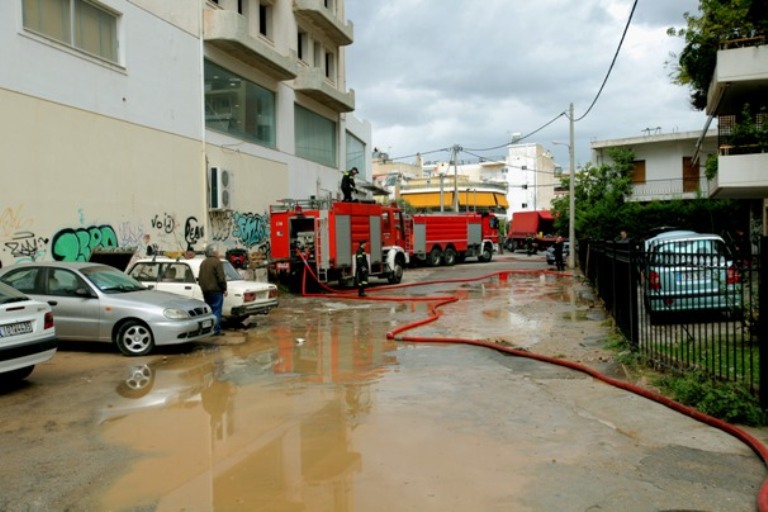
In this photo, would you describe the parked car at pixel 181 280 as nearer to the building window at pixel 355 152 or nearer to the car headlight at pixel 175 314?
the car headlight at pixel 175 314

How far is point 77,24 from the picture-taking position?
50.1 ft

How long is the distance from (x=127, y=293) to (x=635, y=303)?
7.94 metres

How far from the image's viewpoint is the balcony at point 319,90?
26.5m

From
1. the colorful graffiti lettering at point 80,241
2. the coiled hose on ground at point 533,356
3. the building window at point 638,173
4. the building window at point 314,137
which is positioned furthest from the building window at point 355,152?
the colorful graffiti lettering at point 80,241

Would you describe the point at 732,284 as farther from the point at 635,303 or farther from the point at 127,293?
the point at 127,293

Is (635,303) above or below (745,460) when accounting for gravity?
above

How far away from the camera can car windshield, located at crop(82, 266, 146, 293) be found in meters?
10.7

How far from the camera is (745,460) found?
17.3ft

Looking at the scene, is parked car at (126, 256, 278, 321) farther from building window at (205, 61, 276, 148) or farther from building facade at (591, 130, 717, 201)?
building facade at (591, 130, 717, 201)

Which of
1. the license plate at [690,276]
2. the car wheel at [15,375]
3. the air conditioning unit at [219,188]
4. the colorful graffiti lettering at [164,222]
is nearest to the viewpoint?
the license plate at [690,276]

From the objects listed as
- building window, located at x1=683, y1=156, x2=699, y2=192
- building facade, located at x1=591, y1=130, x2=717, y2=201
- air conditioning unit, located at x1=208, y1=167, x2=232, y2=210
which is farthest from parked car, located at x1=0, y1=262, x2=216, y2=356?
building window, located at x1=683, y1=156, x2=699, y2=192

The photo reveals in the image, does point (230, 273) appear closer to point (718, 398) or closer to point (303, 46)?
point (718, 398)

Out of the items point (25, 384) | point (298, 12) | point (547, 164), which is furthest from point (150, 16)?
point (547, 164)

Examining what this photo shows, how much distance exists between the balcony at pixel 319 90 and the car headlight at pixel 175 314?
57.3 ft
